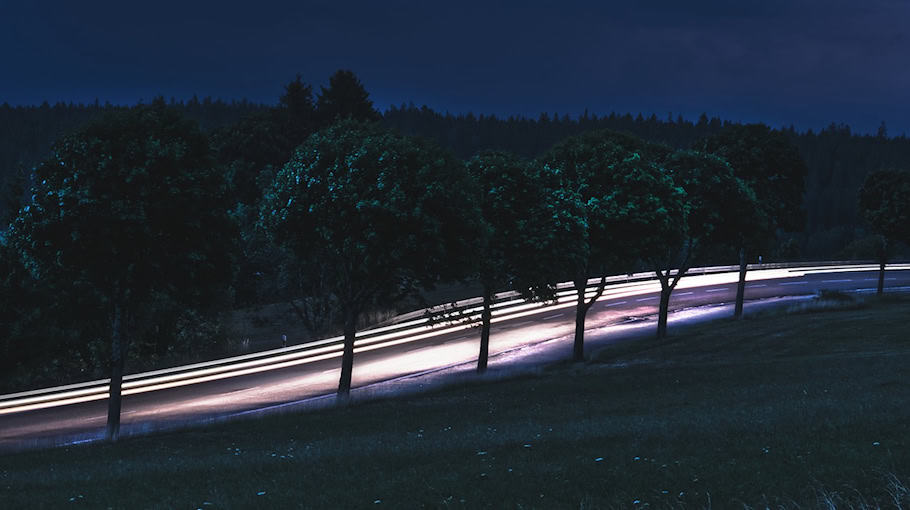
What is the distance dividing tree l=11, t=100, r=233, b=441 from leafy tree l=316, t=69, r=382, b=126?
53291 millimetres

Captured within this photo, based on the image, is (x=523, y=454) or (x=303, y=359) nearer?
(x=523, y=454)

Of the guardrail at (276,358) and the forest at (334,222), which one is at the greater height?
the forest at (334,222)

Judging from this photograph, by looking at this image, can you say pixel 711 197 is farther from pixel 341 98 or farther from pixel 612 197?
pixel 341 98

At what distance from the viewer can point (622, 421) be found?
22.1 metres

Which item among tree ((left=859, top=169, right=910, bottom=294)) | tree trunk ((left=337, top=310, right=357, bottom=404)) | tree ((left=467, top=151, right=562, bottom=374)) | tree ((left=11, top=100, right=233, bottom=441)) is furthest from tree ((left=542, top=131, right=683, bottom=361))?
tree ((left=859, top=169, right=910, bottom=294))

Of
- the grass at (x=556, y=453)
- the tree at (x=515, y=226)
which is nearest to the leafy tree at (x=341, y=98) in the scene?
the tree at (x=515, y=226)

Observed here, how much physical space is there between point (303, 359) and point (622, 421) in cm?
2639

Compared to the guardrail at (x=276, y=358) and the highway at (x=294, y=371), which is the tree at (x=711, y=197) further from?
the highway at (x=294, y=371)

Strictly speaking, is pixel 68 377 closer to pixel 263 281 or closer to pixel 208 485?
pixel 263 281

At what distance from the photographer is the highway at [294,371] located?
3297cm

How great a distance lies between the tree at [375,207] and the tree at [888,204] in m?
37.4

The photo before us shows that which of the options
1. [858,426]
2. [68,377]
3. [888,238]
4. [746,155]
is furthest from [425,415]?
[888,238]

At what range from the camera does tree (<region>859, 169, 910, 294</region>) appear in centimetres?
5712

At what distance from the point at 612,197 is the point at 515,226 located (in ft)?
19.0
